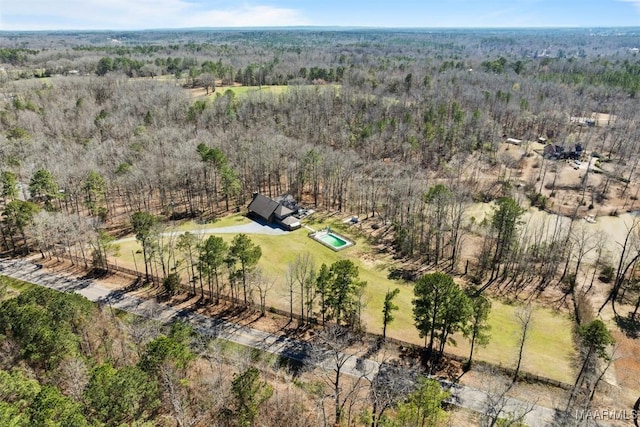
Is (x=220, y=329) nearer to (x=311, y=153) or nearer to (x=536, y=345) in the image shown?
(x=536, y=345)

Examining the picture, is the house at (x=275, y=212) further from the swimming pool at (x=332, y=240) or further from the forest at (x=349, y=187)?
the forest at (x=349, y=187)

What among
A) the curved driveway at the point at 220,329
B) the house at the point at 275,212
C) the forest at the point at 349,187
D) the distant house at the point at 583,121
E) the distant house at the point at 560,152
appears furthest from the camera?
the distant house at the point at 583,121

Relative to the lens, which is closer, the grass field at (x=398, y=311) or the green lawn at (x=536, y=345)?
the green lawn at (x=536, y=345)

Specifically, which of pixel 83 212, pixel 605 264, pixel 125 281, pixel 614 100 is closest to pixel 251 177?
pixel 83 212

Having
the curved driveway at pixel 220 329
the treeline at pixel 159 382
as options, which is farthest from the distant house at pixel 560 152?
the treeline at pixel 159 382

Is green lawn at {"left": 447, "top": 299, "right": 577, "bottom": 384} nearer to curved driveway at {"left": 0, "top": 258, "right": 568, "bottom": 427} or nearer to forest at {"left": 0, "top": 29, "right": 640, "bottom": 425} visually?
forest at {"left": 0, "top": 29, "right": 640, "bottom": 425}

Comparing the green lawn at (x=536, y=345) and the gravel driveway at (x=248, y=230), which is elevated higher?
the gravel driveway at (x=248, y=230)

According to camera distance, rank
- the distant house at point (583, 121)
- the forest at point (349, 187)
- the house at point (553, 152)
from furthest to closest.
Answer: the distant house at point (583, 121), the house at point (553, 152), the forest at point (349, 187)

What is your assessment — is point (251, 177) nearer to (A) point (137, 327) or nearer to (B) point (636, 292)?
(A) point (137, 327)
